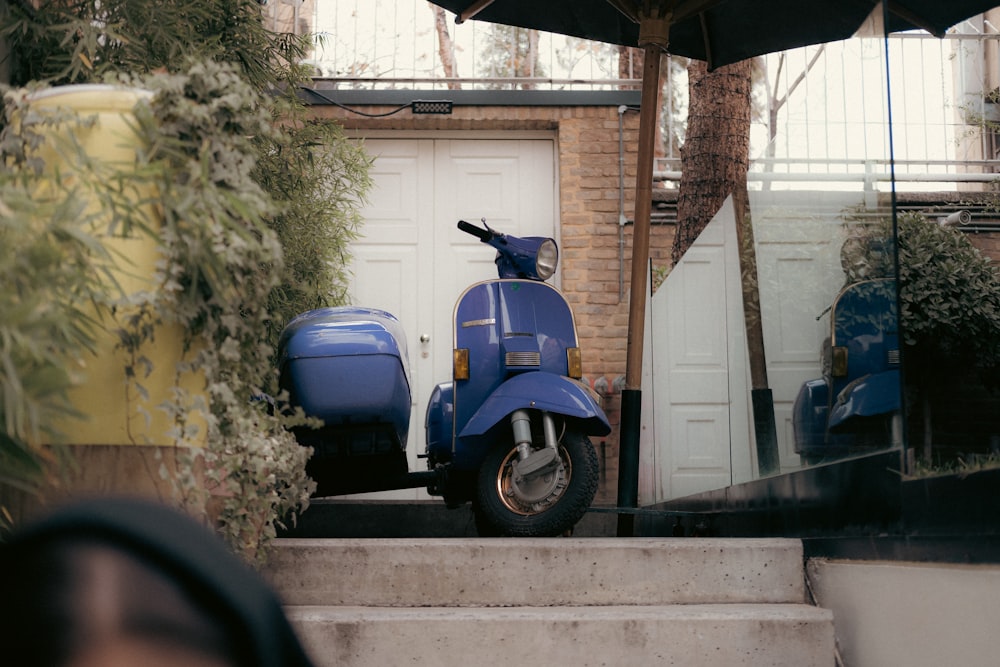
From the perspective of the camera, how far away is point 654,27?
4.41 meters

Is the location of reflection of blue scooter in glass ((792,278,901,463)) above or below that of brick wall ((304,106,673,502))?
below

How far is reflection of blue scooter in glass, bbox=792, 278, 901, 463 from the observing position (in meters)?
2.63

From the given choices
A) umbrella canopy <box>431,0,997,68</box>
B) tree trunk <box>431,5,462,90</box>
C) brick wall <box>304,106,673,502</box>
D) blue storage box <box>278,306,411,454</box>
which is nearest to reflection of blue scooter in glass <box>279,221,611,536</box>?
blue storage box <box>278,306,411,454</box>

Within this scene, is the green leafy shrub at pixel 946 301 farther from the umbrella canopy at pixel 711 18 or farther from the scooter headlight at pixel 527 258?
the scooter headlight at pixel 527 258

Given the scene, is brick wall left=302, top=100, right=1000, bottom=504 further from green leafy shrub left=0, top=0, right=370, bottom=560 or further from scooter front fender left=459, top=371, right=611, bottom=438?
green leafy shrub left=0, top=0, right=370, bottom=560

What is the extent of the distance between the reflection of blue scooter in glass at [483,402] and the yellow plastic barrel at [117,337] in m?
1.32

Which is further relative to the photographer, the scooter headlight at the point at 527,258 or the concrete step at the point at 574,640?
the scooter headlight at the point at 527,258

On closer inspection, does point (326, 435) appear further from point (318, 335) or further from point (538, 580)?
point (538, 580)

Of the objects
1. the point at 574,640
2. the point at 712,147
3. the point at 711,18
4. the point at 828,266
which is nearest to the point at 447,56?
the point at 712,147

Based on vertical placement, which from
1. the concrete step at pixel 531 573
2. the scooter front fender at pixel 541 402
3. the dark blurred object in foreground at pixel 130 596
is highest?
the scooter front fender at pixel 541 402

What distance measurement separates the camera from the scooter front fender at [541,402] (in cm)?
364

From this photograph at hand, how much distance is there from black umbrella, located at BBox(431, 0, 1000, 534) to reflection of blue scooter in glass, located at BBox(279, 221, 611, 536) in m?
0.37

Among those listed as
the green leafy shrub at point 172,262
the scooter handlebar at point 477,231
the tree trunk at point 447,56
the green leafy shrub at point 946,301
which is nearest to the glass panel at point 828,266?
the scooter handlebar at point 477,231

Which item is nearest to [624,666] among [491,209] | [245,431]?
[245,431]
